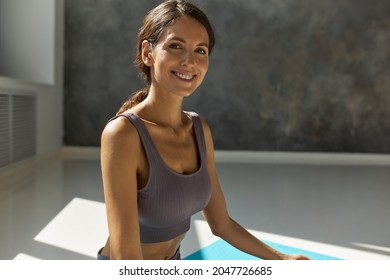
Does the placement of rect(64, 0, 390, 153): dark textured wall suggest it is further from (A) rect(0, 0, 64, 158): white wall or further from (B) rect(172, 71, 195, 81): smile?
(B) rect(172, 71, 195, 81): smile

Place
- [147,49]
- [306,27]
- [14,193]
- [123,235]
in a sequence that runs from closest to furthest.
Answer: [123,235], [147,49], [14,193], [306,27]

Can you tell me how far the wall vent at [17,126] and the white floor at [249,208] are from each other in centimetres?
15

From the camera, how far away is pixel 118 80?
6.06 m

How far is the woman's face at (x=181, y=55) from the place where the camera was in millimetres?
873

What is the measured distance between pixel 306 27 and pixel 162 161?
5.53m

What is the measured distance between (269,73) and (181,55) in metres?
5.33

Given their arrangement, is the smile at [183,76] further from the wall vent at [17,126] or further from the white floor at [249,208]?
the wall vent at [17,126]

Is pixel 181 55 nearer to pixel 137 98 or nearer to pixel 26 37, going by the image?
pixel 137 98

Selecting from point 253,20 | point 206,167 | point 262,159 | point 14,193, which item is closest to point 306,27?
point 253,20

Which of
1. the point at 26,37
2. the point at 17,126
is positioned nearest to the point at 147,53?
the point at 17,126

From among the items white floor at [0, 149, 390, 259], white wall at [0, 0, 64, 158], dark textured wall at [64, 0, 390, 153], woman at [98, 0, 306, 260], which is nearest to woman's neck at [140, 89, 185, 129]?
woman at [98, 0, 306, 260]

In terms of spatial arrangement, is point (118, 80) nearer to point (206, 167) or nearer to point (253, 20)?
point (253, 20)

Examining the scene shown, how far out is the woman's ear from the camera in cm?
92

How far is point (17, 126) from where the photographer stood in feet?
14.7
